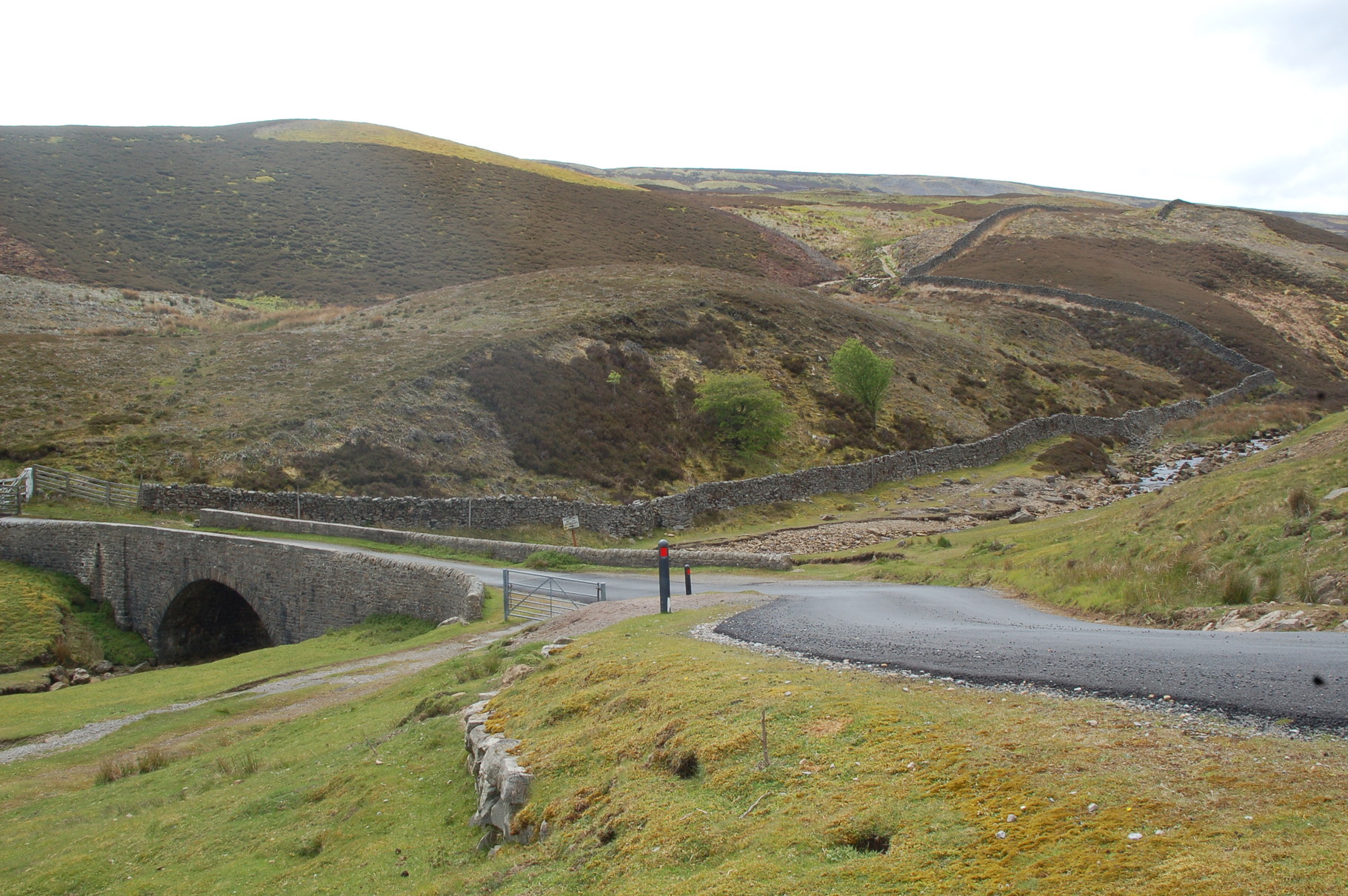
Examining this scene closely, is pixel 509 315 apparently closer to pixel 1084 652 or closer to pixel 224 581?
pixel 224 581

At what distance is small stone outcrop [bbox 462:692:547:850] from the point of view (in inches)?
271

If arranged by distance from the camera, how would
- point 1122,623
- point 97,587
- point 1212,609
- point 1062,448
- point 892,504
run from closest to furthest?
1. point 1212,609
2. point 1122,623
3. point 97,587
4. point 892,504
5. point 1062,448

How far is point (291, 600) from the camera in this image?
2538cm

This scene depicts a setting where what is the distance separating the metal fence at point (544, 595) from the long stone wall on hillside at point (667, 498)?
1020cm

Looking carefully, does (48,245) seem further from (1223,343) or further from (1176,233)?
(1176,233)

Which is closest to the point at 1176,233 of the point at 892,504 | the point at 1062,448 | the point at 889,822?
the point at 1062,448

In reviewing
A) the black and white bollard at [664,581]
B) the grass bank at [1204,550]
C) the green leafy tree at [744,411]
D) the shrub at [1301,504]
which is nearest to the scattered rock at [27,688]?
the black and white bollard at [664,581]

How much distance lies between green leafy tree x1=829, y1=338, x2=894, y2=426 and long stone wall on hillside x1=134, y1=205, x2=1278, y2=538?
592 cm

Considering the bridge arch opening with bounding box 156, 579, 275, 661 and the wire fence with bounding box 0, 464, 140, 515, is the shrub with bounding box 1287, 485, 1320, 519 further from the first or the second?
the wire fence with bounding box 0, 464, 140, 515

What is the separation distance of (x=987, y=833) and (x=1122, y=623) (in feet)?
29.1

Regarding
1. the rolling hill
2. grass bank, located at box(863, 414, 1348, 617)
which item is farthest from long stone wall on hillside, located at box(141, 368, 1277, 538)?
grass bank, located at box(863, 414, 1348, 617)

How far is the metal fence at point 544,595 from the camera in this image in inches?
792

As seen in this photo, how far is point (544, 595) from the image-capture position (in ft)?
70.9

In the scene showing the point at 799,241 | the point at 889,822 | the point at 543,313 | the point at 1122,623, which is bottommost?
the point at 1122,623
